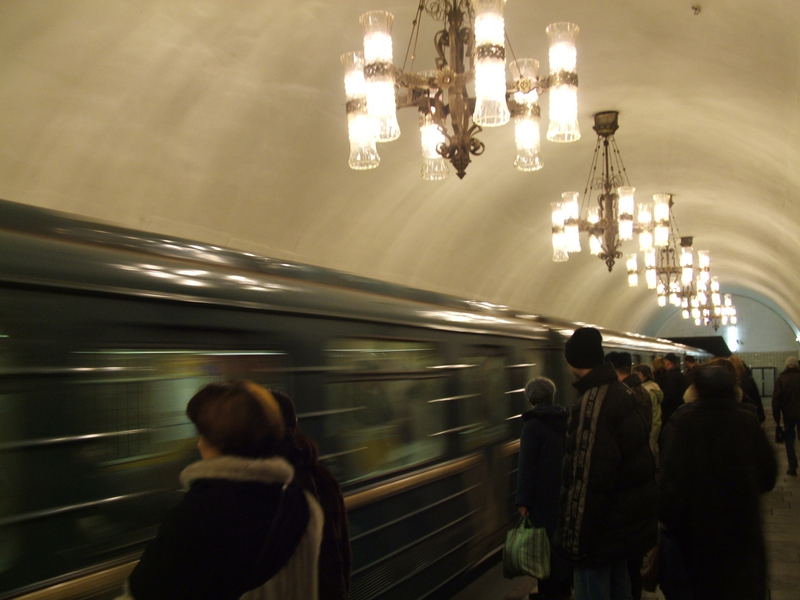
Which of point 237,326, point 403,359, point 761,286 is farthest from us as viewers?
point 761,286

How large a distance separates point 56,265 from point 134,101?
4606mm

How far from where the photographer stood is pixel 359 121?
6121 millimetres

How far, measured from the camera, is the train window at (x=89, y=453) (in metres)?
2.78

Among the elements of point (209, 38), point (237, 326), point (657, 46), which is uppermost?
point (657, 46)

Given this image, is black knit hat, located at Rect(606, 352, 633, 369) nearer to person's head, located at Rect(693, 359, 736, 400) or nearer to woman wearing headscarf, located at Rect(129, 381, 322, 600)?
person's head, located at Rect(693, 359, 736, 400)

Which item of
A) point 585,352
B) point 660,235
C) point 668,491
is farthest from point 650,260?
point 668,491

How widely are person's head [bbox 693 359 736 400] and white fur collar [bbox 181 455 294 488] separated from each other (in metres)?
2.51

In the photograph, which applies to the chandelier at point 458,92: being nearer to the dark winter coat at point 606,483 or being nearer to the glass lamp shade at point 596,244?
the dark winter coat at point 606,483

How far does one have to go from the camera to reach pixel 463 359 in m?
6.51

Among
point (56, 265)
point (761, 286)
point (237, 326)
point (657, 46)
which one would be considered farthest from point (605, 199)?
point (761, 286)

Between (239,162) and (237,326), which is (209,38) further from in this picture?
(237,326)

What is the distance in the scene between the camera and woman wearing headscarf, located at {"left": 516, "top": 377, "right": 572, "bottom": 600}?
215 inches

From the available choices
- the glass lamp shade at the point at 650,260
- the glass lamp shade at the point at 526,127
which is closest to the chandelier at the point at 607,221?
the glass lamp shade at the point at 650,260

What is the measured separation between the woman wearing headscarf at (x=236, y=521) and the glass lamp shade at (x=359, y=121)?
3.96 metres
